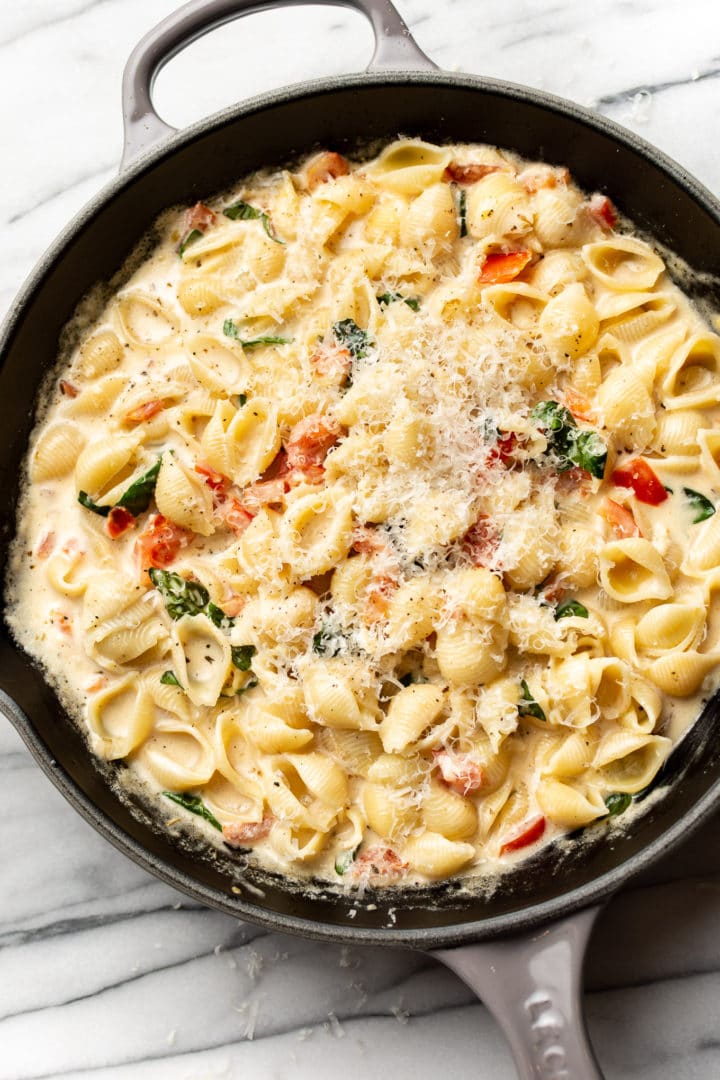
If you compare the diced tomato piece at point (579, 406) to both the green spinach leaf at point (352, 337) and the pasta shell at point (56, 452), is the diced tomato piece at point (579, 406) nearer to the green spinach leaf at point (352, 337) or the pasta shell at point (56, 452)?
the green spinach leaf at point (352, 337)

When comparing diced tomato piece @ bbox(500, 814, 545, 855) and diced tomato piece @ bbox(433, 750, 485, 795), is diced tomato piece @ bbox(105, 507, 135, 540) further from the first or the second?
diced tomato piece @ bbox(500, 814, 545, 855)

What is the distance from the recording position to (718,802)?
9.55 feet

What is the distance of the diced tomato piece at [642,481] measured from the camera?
11.1ft

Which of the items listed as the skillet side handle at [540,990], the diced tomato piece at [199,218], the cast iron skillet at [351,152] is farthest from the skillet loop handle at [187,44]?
the skillet side handle at [540,990]

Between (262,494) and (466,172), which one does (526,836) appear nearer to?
(262,494)

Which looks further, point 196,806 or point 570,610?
point 196,806

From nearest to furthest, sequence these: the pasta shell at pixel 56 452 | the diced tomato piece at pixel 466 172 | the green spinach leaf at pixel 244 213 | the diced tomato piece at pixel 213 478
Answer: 1. the diced tomato piece at pixel 213 478
2. the pasta shell at pixel 56 452
3. the diced tomato piece at pixel 466 172
4. the green spinach leaf at pixel 244 213

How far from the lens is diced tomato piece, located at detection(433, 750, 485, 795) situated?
10.5 feet

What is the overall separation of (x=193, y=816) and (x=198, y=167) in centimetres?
206

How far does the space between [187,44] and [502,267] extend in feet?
3.78

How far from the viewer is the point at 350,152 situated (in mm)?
3832

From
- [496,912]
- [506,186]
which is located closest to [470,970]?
[496,912]

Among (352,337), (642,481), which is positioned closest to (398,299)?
(352,337)

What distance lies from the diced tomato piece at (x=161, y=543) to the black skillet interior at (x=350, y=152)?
0.47 metres
